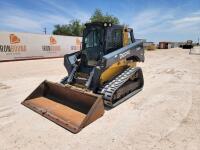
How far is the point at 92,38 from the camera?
631cm

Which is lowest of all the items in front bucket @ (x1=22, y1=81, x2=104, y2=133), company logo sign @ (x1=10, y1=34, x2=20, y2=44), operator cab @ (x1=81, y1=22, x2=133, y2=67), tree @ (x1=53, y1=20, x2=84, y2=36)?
front bucket @ (x1=22, y1=81, x2=104, y2=133)

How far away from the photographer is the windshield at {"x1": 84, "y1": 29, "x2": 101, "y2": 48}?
19.8 feet

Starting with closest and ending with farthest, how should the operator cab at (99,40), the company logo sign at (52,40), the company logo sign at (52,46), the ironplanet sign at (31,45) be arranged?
the operator cab at (99,40)
the ironplanet sign at (31,45)
the company logo sign at (52,46)
the company logo sign at (52,40)

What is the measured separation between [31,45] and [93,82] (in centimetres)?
1625

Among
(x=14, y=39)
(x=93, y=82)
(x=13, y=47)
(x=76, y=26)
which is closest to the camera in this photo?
(x=93, y=82)

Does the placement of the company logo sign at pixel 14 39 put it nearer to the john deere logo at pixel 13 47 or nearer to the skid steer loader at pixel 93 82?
the john deere logo at pixel 13 47

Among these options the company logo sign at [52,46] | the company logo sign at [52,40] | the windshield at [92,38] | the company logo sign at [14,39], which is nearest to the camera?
the windshield at [92,38]

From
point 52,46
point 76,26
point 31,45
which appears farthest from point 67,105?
point 76,26

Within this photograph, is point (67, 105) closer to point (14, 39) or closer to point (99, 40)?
point (99, 40)

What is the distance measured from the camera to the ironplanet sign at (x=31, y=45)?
1759 centimetres

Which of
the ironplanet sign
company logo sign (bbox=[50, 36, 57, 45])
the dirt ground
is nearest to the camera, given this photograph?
the dirt ground

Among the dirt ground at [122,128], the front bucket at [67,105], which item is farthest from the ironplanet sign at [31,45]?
the front bucket at [67,105]

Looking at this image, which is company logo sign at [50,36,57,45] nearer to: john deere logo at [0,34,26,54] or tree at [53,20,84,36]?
john deere logo at [0,34,26,54]

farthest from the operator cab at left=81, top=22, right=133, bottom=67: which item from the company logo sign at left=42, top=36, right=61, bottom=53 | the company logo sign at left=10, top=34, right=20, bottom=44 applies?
the company logo sign at left=42, top=36, right=61, bottom=53
